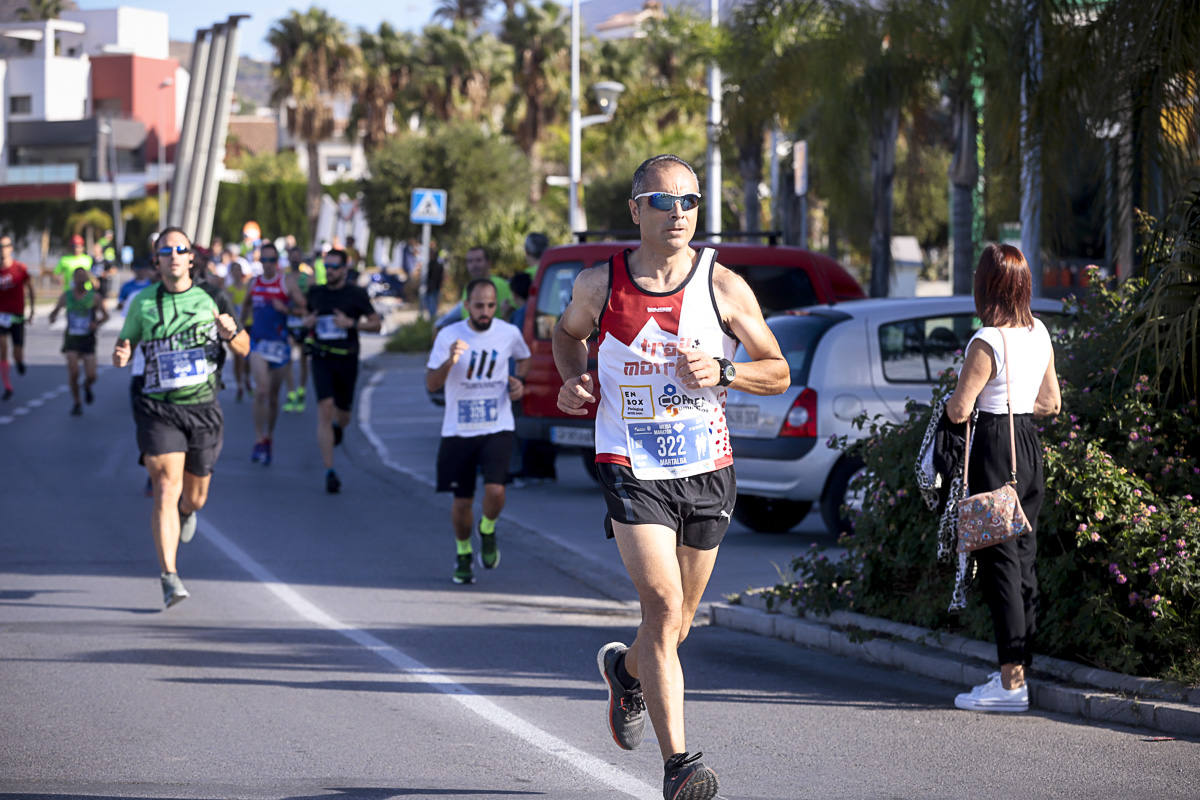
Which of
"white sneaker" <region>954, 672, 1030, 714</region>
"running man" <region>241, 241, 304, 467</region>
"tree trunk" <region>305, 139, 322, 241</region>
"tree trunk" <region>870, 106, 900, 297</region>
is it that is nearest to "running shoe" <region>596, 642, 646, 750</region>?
"white sneaker" <region>954, 672, 1030, 714</region>

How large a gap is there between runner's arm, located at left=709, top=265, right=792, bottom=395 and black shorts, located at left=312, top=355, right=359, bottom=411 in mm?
9058

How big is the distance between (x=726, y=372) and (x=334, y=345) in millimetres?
9266

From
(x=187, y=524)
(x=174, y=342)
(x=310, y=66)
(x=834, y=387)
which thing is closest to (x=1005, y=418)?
(x=834, y=387)

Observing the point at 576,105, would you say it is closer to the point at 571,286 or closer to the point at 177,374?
the point at 571,286

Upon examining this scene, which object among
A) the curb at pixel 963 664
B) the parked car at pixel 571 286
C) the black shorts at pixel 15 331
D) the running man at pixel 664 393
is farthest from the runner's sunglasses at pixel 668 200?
the black shorts at pixel 15 331

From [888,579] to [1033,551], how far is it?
1.50 meters

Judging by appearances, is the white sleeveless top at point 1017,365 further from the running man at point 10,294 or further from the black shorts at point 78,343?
the running man at point 10,294

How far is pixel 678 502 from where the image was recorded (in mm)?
5082

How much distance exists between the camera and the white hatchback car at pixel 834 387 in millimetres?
10523

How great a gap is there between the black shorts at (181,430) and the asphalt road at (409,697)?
81 centimetres

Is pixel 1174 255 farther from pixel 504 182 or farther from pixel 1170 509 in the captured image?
pixel 504 182

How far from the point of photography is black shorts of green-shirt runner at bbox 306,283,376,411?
13.9 metres

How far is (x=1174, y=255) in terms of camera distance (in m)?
7.27

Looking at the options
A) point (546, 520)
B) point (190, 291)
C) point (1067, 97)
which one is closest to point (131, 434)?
point (546, 520)
